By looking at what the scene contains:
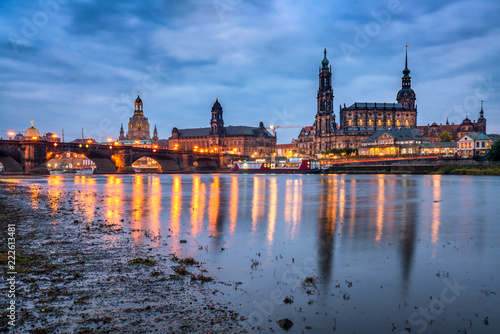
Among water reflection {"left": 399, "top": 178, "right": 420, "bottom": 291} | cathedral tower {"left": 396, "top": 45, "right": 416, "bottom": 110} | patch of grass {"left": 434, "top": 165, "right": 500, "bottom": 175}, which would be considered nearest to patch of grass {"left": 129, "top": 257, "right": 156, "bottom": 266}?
water reflection {"left": 399, "top": 178, "right": 420, "bottom": 291}

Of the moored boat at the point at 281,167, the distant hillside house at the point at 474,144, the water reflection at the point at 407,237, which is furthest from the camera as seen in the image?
the distant hillside house at the point at 474,144

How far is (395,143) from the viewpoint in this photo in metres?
153

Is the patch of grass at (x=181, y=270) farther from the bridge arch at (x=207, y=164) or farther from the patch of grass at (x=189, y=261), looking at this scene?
the bridge arch at (x=207, y=164)

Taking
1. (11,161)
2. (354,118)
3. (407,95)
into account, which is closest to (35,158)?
(11,161)

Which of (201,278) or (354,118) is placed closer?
(201,278)

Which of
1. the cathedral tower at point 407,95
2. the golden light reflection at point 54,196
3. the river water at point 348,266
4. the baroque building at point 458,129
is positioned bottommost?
the golden light reflection at point 54,196

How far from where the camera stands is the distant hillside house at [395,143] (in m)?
150

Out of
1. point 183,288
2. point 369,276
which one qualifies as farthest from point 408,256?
point 183,288

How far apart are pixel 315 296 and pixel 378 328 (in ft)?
5.24

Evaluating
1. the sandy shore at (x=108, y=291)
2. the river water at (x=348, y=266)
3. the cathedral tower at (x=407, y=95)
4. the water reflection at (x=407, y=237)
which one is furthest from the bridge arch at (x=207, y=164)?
the sandy shore at (x=108, y=291)

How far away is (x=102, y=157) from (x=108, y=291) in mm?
108767

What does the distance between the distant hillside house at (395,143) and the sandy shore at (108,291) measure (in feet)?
492

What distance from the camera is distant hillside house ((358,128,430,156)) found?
493 ft

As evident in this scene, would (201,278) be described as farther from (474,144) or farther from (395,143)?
(395,143)
